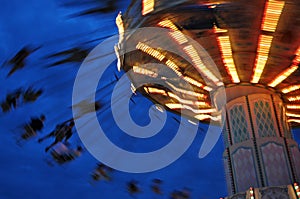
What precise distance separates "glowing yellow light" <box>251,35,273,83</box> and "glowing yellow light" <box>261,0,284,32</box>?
54cm

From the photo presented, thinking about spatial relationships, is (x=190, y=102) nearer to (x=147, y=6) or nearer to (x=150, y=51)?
(x=150, y=51)

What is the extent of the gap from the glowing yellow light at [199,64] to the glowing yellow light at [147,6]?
2.03m

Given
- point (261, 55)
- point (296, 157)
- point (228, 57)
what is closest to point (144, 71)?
point (228, 57)

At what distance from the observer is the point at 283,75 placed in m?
11.6

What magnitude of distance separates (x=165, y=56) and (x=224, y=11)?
263 centimetres

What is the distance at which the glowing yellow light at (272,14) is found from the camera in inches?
321

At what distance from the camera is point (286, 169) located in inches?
417

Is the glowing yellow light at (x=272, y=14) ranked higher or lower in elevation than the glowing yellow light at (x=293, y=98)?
lower

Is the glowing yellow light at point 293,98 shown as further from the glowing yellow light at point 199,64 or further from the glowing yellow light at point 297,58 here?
the glowing yellow light at point 199,64

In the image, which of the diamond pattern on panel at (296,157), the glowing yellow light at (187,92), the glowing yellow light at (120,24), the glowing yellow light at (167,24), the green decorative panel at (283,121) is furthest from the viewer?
the glowing yellow light at (187,92)

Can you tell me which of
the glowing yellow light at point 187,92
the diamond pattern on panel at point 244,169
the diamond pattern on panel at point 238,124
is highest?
the glowing yellow light at point 187,92

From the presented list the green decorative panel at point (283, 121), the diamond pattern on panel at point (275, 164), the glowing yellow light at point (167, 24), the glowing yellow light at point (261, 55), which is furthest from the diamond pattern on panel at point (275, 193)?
the glowing yellow light at point (167, 24)

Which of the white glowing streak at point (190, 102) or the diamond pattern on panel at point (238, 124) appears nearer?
the diamond pattern on panel at point (238, 124)

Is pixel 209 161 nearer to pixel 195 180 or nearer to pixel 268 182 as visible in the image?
pixel 195 180
